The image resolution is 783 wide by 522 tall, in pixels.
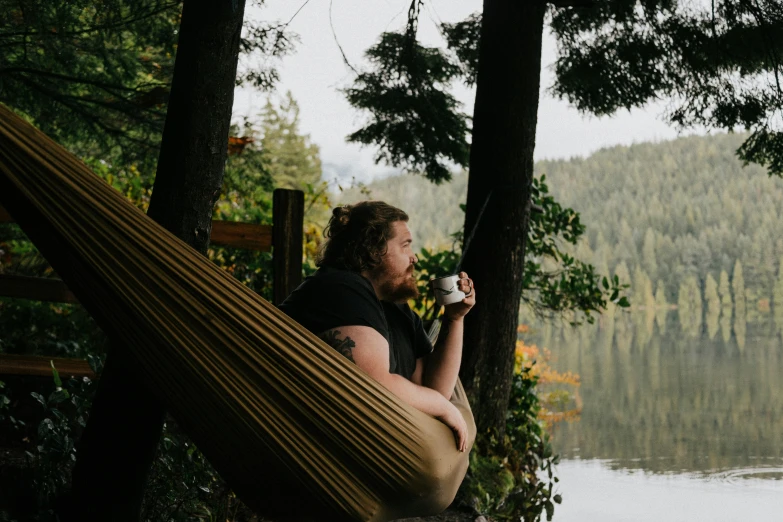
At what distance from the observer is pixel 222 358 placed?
1322 millimetres

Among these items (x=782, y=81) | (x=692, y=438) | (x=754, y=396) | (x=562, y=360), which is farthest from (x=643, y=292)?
(x=782, y=81)

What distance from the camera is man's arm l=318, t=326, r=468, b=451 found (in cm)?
141

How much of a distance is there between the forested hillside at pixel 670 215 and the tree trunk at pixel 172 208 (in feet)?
141

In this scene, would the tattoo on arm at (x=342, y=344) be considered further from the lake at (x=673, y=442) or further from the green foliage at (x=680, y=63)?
the green foliage at (x=680, y=63)

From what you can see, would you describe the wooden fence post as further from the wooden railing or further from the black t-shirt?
Result: the black t-shirt

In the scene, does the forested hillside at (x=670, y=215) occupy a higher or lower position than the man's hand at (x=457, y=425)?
higher

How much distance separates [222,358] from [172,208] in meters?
0.41

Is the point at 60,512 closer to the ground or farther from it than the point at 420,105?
closer to the ground

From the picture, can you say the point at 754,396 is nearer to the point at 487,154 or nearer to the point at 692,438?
the point at 692,438

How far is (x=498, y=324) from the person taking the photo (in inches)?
120

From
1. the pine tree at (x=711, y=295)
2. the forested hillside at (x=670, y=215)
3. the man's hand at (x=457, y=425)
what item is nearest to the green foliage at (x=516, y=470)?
the man's hand at (x=457, y=425)

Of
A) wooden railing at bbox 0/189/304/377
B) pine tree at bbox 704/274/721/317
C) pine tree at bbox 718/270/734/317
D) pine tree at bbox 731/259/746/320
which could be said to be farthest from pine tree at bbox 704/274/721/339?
wooden railing at bbox 0/189/304/377

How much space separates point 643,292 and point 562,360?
122 feet

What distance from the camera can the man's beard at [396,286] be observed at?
1569 millimetres
